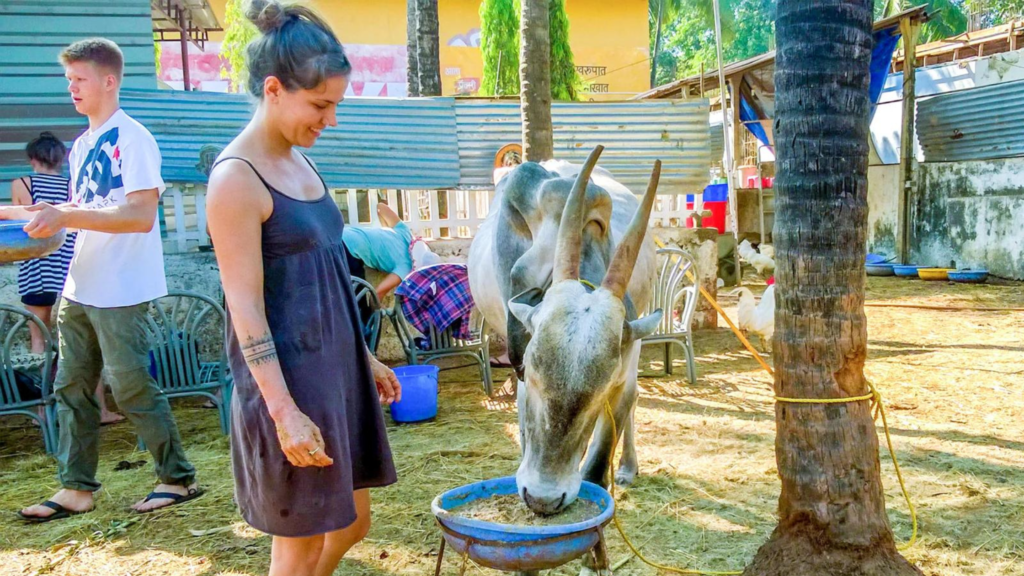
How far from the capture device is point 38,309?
5.55 m

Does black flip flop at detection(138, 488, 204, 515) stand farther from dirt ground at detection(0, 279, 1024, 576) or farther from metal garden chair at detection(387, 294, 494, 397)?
metal garden chair at detection(387, 294, 494, 397)

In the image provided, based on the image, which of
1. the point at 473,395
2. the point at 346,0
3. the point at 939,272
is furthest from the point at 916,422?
the point at 346,0

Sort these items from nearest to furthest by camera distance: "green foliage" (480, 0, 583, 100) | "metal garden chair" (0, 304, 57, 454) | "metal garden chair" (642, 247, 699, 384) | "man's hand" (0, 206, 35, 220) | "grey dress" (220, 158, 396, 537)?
"grey dress" (220, 158, 396, 537)
"man's hand" (0, 206, 35, 220)
"metal garden chair" (0, 304, 57, 454)
"metal garden chair" (642, 247, 699, 384)
"green foliage" (480, 0, 583, 100)

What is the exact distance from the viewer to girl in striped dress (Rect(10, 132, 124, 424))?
5395 mm

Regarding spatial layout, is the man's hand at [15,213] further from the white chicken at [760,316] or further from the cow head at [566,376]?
the white chicken at [760,316]

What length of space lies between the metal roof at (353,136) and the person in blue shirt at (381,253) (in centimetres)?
167

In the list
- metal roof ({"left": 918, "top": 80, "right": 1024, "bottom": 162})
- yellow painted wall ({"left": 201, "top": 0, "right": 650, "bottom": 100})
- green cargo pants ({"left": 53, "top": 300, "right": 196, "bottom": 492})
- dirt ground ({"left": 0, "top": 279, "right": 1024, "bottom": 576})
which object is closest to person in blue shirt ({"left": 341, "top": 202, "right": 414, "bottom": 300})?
dirt ground ({"left": 0, "top": 279, "right": 1024, "bottom": 576})

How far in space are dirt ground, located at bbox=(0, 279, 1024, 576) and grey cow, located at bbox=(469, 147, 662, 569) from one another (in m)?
0.84

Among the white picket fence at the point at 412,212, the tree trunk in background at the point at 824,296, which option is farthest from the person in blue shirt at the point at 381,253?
the tree trunk in background at the point at 824,296

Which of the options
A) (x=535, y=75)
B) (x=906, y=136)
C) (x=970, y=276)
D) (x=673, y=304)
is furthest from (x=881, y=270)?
(x=535, y=75)

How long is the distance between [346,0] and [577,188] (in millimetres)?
22362

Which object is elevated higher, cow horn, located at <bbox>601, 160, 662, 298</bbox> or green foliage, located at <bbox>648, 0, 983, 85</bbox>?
green foliage, located at <bbox>648, 0, 983, 85</bbox>

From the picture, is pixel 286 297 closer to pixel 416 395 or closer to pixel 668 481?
pixel 668 481

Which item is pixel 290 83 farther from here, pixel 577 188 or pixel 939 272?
pixel 939 272
